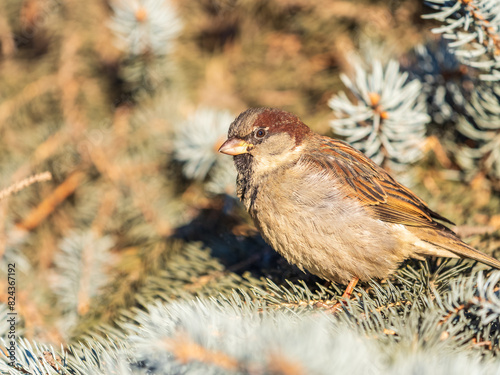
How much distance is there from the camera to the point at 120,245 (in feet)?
7.36

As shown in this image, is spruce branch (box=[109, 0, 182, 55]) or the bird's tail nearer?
the bird's tail

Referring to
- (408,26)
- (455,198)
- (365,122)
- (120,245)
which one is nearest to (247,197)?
(365,122)

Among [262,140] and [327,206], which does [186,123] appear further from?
[327,206]

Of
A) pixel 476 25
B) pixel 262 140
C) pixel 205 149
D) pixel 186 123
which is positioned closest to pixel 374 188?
pixel 262 140

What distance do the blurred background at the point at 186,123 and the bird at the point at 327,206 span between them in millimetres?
156

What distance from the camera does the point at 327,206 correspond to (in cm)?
178

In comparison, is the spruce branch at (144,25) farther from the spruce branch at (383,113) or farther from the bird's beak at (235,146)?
the spruce branch at (383,113)

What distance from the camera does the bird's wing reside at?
185 cm

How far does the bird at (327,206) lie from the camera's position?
1729 mm

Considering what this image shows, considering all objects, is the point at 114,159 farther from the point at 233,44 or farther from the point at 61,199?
the point at 233,44

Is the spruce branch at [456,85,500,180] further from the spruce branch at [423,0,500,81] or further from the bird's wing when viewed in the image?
the bird's wing

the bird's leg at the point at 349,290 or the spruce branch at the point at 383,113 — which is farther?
the spruce branch at the point at 383,113

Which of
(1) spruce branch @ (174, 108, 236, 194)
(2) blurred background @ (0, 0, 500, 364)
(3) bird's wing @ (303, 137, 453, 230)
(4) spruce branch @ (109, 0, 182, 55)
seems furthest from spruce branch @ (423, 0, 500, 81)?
(4) spruce branch @ (109, 0, 182, 55)

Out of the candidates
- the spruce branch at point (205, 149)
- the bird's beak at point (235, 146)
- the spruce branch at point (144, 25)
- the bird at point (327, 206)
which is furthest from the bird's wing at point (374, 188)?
the spruce branch at point (144, 25)
